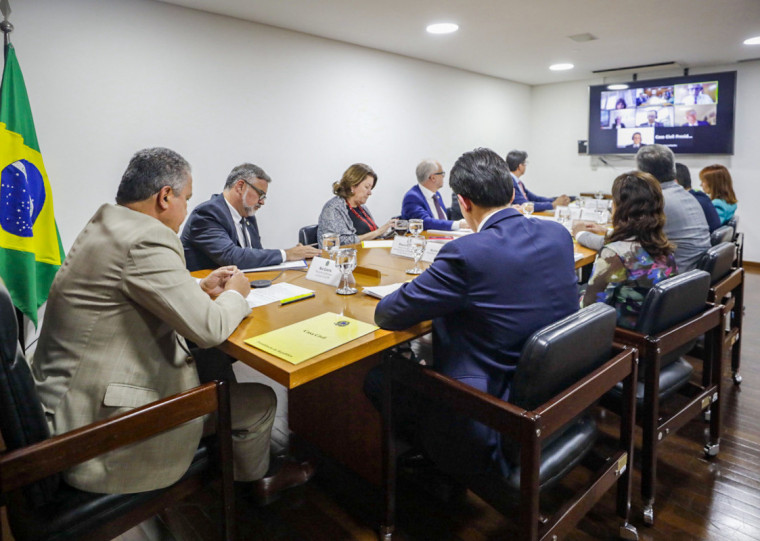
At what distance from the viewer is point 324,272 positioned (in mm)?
2000

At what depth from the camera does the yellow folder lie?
1.26 meters

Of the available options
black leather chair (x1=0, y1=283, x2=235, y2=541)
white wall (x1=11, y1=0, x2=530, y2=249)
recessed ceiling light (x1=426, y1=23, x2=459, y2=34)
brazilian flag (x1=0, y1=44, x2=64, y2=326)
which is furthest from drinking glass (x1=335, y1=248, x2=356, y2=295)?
Answer: recessed ceiling light (x1=426, y1=23, x2=459, y2=34)

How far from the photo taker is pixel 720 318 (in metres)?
1.95

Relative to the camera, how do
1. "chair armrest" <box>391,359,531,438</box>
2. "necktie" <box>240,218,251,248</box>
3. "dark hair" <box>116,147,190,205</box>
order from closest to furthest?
1. "chair armrest" <box>391,359,531,438</box>
2. "dark hair" <box>116,147,190,205</box>
3. "necktie" <box>240,218,251,248</box>

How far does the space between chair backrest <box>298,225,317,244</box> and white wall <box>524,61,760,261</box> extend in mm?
5408

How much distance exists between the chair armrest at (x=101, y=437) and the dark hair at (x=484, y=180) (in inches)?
35.7

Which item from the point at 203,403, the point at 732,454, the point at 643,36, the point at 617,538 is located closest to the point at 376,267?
the point at 203,403

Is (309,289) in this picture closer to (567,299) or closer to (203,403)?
(203,403)

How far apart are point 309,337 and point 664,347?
1192 mm

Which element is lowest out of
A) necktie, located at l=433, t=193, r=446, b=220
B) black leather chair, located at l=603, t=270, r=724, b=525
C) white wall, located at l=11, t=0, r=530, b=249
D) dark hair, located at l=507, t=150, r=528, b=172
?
black leather chair, located at l=603, t=270, r=724, b=525

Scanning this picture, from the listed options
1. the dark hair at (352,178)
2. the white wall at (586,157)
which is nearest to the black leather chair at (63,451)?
the dark hair at (352,178)

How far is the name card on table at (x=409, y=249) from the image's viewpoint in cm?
249

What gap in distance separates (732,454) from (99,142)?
13.2ft

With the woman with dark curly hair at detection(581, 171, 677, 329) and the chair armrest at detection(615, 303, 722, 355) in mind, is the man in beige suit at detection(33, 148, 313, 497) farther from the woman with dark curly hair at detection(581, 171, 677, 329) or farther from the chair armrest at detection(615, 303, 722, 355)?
the woman with dark curly hair at detection(581, 171, 677, 329)
